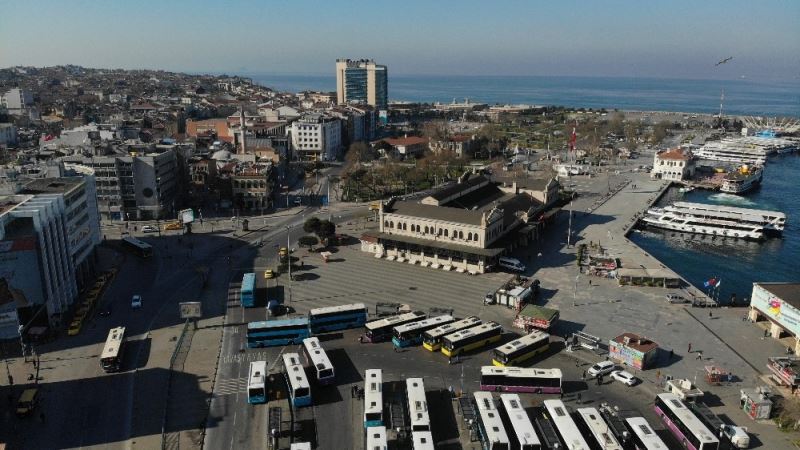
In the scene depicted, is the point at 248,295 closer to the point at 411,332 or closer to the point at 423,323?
the point at 411,332

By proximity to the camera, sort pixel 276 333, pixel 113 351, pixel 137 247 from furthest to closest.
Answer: pixel 137 247 < pixel 276 333 < pixel 113 351

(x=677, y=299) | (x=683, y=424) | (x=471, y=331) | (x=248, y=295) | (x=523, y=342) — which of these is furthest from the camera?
(x=677, y=299)

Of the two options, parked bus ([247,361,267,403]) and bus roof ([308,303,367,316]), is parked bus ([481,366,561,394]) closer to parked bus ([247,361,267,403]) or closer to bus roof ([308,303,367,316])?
bus roof ([308,303,367,316])

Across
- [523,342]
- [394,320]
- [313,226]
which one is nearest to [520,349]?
[523,342]

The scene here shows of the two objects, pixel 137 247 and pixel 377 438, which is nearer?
pixel 377 438

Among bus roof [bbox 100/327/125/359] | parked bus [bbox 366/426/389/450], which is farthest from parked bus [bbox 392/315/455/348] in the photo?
bus roof [bbox 100/327/125/359]

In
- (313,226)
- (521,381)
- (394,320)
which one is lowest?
(521,381)

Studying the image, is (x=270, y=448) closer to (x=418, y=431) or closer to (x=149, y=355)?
(x=418, y=431)
